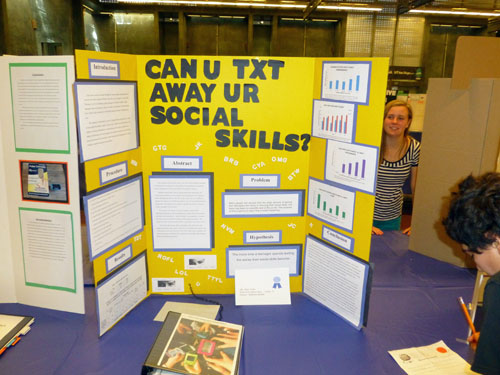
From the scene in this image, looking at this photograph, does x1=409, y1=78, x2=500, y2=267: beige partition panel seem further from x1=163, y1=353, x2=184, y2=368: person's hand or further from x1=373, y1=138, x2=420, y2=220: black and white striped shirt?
x1=163, y1=353, x2=184, y2=368: person's hand

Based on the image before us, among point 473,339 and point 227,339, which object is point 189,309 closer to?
point 227,339

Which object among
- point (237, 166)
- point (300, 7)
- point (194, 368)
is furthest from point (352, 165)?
point (300, 7)

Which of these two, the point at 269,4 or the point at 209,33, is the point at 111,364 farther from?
→ the point at 209,33

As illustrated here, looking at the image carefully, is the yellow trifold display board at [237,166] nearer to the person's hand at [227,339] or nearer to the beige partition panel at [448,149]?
the person's hand at [227,339]

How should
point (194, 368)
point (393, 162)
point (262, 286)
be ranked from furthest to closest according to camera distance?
1. point (393, 162)
2. point (262, 286)
3. point (194, 368)

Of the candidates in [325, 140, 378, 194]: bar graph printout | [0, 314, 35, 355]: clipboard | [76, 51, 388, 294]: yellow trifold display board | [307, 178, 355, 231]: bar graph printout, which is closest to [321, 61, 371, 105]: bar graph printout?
[76, 51, 388, 294]: yellow trifold display board

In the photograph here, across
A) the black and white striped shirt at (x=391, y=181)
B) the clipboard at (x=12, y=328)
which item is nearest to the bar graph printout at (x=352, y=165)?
the black and white striped shirt at (x=391, y=181)

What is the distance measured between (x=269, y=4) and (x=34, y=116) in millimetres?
6624

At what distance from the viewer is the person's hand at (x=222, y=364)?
1.06 m

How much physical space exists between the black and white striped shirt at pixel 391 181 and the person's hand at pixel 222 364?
4.95ft

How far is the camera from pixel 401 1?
7.17 m

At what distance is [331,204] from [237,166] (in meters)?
0.40

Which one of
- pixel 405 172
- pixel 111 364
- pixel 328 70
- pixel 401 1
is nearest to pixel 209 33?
pixel 401 1

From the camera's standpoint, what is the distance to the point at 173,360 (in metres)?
1.08
